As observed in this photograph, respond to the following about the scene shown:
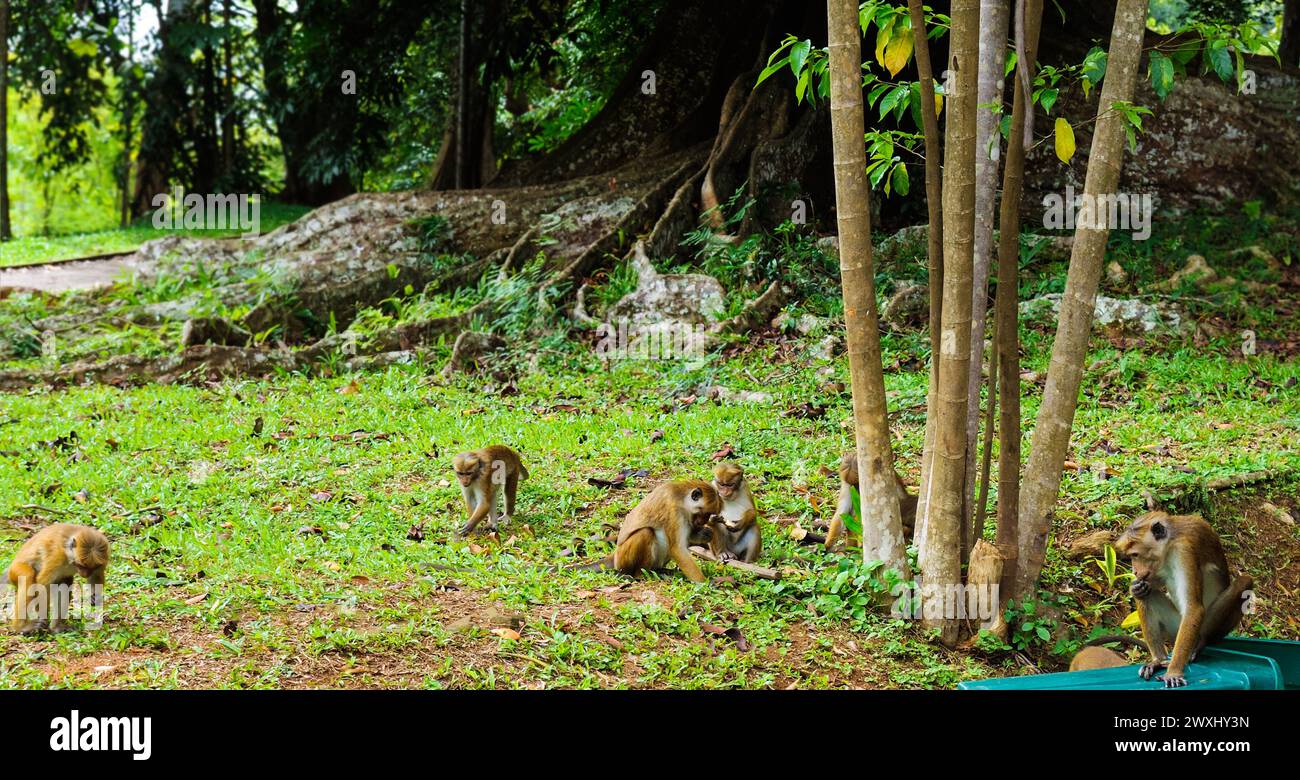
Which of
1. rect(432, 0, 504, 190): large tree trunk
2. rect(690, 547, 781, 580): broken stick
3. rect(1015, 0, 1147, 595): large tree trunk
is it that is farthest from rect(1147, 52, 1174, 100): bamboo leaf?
rect(432, 0, 504, 190): large tree trunk

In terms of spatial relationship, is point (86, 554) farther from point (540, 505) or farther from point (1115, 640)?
point (1115, 640)

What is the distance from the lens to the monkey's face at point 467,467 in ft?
24.9

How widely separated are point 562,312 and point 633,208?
2260 millimetres

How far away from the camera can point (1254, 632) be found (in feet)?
23.6

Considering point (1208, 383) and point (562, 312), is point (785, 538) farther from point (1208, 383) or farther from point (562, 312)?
point (562, 312)

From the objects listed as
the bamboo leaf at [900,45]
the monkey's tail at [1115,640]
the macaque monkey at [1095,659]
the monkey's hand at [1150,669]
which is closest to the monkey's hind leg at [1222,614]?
the monkey's hand at [1150,669]

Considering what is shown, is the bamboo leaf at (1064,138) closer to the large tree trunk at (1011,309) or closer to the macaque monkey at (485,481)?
the large tree trunk at (1011,309)

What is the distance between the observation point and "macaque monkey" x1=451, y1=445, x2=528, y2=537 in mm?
7625

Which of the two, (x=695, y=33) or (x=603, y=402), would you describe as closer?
(x=603, y=402)

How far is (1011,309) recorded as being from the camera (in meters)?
6.28

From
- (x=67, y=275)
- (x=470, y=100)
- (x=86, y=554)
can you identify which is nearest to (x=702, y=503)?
(x=86, y=554)

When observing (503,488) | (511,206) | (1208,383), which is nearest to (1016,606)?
(503,488)

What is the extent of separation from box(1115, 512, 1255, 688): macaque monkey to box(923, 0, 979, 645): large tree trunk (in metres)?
0.98

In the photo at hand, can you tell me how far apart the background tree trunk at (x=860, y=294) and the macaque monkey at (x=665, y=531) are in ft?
3.32
